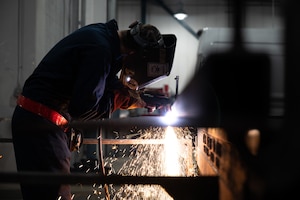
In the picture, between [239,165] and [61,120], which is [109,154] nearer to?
[61,120]

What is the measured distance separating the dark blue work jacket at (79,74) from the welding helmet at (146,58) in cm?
9

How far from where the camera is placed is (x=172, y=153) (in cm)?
261

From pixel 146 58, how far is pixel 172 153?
3.40 feet

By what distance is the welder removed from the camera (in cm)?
161

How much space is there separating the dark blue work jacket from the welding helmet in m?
0.09

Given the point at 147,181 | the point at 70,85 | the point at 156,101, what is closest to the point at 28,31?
the point at 156,101

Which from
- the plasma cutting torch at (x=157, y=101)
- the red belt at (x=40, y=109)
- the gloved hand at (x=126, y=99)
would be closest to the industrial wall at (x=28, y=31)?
the plasma cutting torch at (x=157, y=101)

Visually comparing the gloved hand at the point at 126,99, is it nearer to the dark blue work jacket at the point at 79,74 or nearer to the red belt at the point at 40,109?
the dark blue work jacket at the point at 79,74

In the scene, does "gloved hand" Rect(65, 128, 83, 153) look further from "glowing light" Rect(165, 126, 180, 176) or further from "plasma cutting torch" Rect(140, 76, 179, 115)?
"glowing light" Rect(165, 126, 180, 176)

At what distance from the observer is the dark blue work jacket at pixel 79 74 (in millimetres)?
1587

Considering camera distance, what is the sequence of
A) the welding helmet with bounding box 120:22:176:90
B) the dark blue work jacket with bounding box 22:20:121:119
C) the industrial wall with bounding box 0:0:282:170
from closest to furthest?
the dark blue work jacket with bounding box 22:20:121:119 < the welding helmet with bounding box 120:22:176:90 < the industrial wall with bounding box 0:0:282:170

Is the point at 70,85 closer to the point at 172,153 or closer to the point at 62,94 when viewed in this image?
the point at 62,94

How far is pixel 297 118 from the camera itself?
30.7 inches

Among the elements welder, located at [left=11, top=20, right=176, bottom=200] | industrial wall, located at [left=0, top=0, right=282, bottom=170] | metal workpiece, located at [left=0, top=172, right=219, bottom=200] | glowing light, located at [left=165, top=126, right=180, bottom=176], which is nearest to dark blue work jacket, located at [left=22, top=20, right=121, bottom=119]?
welder, located at [left=11, top=20, right=176, bottom=200]
